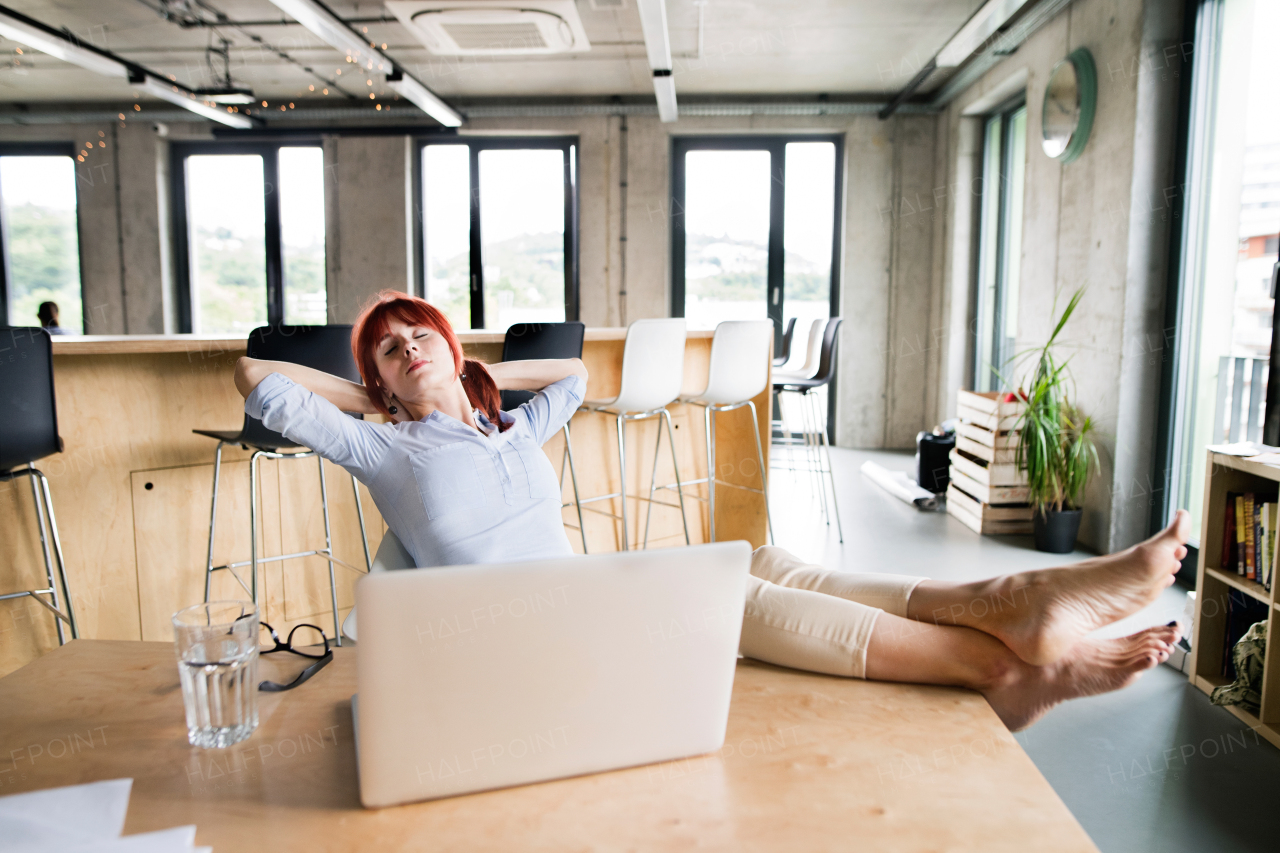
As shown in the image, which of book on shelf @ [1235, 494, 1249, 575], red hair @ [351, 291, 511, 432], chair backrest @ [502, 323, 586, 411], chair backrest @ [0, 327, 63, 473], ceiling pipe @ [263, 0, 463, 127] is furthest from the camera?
ceiling pipe @ [263, 0, 463, 127]

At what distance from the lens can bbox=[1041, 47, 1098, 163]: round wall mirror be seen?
392 centimetres

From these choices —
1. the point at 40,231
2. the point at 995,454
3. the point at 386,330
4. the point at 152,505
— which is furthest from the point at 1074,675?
the point at 40,231

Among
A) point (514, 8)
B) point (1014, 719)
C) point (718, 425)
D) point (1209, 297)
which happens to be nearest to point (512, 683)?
point (1014, 719)

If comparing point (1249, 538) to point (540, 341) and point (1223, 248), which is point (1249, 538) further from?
point (540, 341)

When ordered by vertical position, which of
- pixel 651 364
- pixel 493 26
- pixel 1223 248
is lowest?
pixel 651 364

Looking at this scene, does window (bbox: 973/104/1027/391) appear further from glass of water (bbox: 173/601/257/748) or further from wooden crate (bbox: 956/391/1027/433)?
glass of water (bbox: 173/601/257/748)

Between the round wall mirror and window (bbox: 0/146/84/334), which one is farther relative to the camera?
window (bbox: 0/146/84/334)

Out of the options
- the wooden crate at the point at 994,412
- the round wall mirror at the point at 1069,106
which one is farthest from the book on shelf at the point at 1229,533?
the round wall mirror at the point at 1069,106

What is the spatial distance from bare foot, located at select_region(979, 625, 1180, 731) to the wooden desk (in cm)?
21

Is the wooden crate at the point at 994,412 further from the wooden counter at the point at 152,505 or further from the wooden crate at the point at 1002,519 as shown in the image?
the wooden counter at the point at 152,505

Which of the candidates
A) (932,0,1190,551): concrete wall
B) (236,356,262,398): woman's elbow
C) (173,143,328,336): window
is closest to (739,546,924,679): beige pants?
(236,356,262,398): woman's elbow

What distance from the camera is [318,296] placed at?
7230mm

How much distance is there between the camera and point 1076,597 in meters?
Answer: 1.15

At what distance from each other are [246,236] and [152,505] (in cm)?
555
